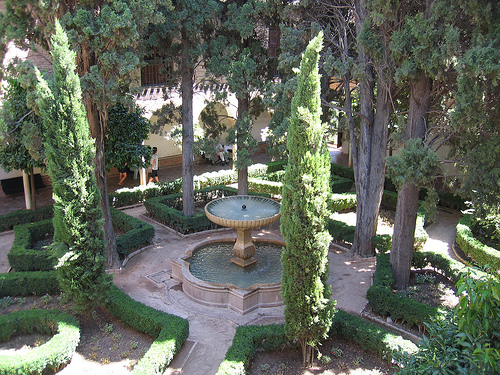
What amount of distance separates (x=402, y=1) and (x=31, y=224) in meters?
10.7

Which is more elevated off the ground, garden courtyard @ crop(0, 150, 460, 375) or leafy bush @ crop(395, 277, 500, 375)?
leafy bush @ crop(395, 277, 500, 375)

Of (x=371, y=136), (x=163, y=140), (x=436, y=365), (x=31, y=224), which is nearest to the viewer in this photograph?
(x=436, y=365)

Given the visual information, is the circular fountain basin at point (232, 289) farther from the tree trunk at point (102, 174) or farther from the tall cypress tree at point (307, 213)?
the tall cypress tree at point (307, 213)

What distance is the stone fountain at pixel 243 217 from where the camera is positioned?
384 inches

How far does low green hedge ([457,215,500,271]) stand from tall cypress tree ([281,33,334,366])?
5.29 meters

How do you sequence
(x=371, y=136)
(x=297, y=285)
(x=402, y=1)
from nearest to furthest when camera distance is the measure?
(x=297, y=285), (x=402, y=1), (x=371, y=136)

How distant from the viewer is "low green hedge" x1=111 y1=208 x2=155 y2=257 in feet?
37.2

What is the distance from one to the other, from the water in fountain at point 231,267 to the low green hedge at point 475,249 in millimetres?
4622

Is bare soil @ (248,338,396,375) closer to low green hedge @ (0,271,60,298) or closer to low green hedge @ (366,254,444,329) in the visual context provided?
low green hedge @ (366,254,444,329)

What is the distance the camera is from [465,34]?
27.5 feet

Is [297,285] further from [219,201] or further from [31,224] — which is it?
[31,224]

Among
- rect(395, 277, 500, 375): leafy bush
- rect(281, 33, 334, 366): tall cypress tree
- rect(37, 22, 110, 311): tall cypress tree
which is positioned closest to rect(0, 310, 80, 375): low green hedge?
rect(37, 22, 110, 311): tall cypress tree

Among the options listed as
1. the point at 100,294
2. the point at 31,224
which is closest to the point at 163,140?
the point at 31,224

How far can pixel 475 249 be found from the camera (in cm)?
1071
